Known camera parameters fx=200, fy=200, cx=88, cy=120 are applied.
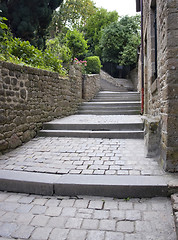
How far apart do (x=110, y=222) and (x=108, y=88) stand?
505 inches

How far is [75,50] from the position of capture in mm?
11438

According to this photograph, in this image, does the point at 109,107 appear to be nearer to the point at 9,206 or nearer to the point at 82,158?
the point at 82,158

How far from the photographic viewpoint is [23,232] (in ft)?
6.41

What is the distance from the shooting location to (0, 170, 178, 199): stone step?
2.50 m

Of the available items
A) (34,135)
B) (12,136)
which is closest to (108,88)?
(34,135)

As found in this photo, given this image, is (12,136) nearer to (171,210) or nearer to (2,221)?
(2,221)

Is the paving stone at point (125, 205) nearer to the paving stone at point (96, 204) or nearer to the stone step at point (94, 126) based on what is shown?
the paving stone at point (96, 204)

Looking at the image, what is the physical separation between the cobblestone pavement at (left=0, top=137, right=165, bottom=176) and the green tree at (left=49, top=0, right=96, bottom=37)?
16012 mm

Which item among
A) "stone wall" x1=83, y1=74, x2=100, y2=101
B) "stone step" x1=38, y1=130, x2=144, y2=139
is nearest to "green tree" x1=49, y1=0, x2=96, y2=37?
"stone wall" x1=83, y1=74, x2=100, y2=101

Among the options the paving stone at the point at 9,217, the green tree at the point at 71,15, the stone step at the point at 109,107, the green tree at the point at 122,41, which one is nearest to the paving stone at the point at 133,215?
the paving stone at the point at 9,217

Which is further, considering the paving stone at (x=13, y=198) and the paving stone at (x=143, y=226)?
the paving stone at (x=13, y=198)

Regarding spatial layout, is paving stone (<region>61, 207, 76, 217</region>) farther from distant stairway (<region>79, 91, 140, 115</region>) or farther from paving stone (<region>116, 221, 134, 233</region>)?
distant stairway (<region>79, 91, 140, 115</region>)

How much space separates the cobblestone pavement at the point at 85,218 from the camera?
74.2 inches

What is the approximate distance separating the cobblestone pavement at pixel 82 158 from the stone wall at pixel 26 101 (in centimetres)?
36
